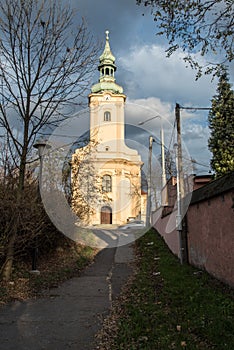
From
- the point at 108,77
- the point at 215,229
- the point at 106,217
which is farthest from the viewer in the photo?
the point at 108,77

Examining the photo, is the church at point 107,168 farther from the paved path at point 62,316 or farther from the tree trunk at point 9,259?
the paved path at point 62,316

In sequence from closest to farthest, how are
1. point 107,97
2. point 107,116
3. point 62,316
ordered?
point 62,316
point 107,116
point 107,97

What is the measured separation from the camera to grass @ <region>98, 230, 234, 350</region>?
429 cm

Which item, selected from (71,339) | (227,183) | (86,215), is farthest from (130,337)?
(86,215)

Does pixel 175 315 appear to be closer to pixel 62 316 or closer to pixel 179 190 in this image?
pixel 62 316

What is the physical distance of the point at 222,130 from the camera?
60.5ft

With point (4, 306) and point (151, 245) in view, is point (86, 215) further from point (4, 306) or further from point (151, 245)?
point (4, 306)

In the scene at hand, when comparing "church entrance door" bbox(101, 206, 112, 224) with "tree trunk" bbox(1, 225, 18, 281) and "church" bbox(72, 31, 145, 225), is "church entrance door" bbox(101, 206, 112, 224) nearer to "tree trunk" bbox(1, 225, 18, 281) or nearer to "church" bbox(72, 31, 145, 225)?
"church" bbox(72, 31, 145, 225)

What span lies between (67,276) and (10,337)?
4.84m

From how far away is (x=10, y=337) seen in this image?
4.57m

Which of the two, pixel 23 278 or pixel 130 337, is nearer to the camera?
pixel 130 337

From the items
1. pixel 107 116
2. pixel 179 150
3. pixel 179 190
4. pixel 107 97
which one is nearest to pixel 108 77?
pixel 107 97

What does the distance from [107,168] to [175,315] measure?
2685cm

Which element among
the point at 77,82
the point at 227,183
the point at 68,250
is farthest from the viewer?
the point at 68,250
